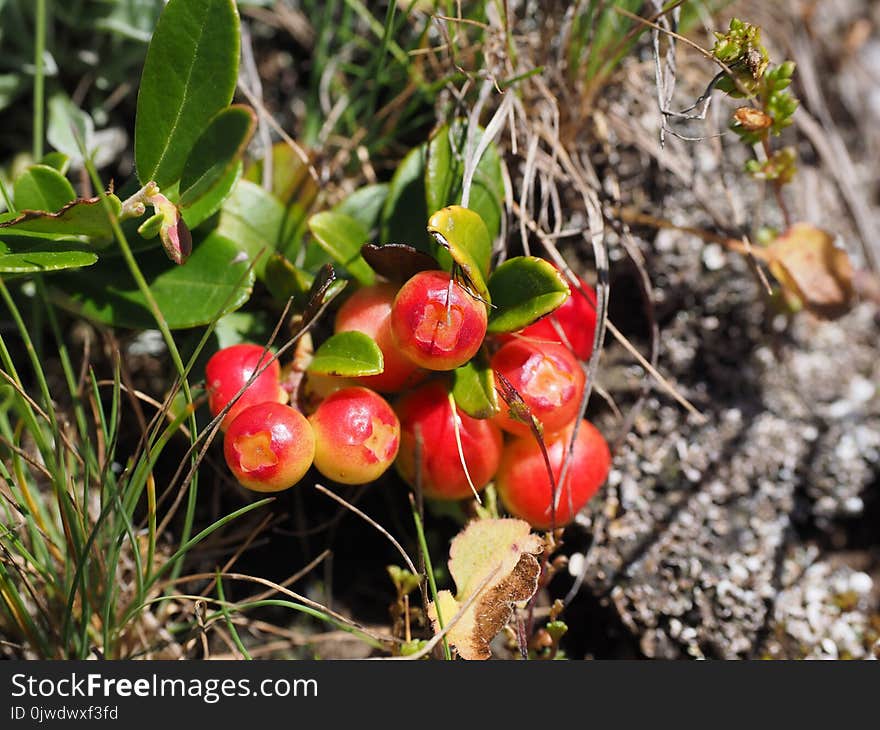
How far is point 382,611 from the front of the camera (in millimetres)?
2082

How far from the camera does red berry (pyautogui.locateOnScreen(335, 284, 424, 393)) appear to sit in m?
1.72

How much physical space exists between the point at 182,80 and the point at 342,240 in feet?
1.59

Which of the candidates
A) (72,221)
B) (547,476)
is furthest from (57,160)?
(547,476)

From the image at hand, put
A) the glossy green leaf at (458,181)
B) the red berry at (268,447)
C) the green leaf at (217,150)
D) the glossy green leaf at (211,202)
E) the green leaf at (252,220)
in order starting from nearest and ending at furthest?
1. the red berry at (268,447)
2. the green leaf at (217,150)
3. the glossy green leaf at (211,202)
4. the glossy green leaf at (458,181)
5. the green leaf at (252,220)

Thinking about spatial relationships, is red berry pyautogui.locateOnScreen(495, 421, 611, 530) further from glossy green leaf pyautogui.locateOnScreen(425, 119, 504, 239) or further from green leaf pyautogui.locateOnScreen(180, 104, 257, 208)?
green leaf pyautogui.locateOnScreen(180, 104, 257, 208)

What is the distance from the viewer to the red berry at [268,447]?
154 cm

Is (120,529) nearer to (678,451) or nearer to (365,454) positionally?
(365,454)

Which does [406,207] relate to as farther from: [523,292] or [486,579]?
[486,579]

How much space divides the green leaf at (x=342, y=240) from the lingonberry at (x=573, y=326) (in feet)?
1.34

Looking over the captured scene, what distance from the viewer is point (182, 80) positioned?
1720 mm

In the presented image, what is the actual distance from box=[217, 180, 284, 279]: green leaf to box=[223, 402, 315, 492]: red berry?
0.51 metres

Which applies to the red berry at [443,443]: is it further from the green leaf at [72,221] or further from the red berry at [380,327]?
the green leaf at [72,221]

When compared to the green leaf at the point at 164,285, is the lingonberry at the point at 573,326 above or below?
above

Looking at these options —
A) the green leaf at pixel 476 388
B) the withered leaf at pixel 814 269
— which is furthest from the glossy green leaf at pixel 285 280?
the withered leaf at pixel 814 269
